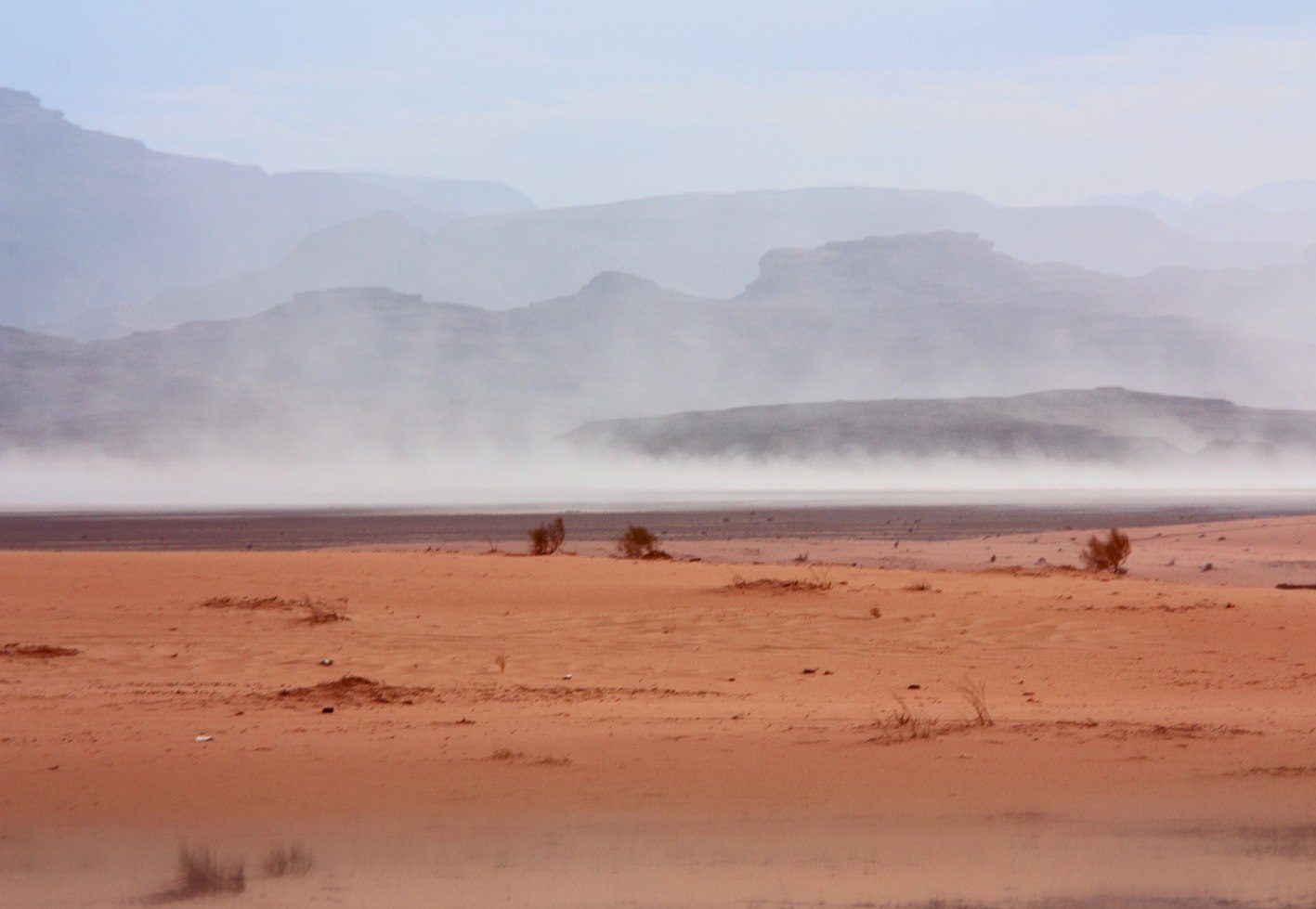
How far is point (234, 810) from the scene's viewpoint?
586 cm

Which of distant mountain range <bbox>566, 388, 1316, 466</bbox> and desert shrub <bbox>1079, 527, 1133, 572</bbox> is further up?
distant mountain range <bbox>566, 388, 1316, 466</bbox>

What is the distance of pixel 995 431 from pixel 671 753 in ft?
286

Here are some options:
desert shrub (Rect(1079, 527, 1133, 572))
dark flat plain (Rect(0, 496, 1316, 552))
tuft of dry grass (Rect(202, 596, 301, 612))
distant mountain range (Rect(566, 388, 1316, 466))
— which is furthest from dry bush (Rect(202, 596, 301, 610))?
distant mountain range (Rect(566, 388, 1316, 466))

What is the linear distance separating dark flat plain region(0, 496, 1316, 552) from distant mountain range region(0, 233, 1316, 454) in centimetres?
6407

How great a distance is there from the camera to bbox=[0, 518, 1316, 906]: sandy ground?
16.7ft

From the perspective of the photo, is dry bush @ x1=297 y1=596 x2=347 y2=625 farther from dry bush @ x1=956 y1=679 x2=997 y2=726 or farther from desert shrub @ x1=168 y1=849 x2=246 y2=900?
desert shrub @ x1=168 y1=849 x2=246 y2=900

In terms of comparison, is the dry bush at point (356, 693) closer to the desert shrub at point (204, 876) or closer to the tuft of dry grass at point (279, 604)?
the desert shrub at point (204, 876)

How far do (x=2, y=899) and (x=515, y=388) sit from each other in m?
127

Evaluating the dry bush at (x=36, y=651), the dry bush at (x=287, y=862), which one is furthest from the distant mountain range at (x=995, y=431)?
the dry bush at (x=287, y=862)

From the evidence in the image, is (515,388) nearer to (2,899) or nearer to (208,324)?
(208,324)

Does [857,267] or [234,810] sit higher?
[857,267]

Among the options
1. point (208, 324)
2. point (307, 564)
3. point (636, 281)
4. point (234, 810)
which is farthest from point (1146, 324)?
point (234, 810)

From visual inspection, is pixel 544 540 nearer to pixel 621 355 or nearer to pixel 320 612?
pixel 320 612

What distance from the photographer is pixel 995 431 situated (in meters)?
91.0
